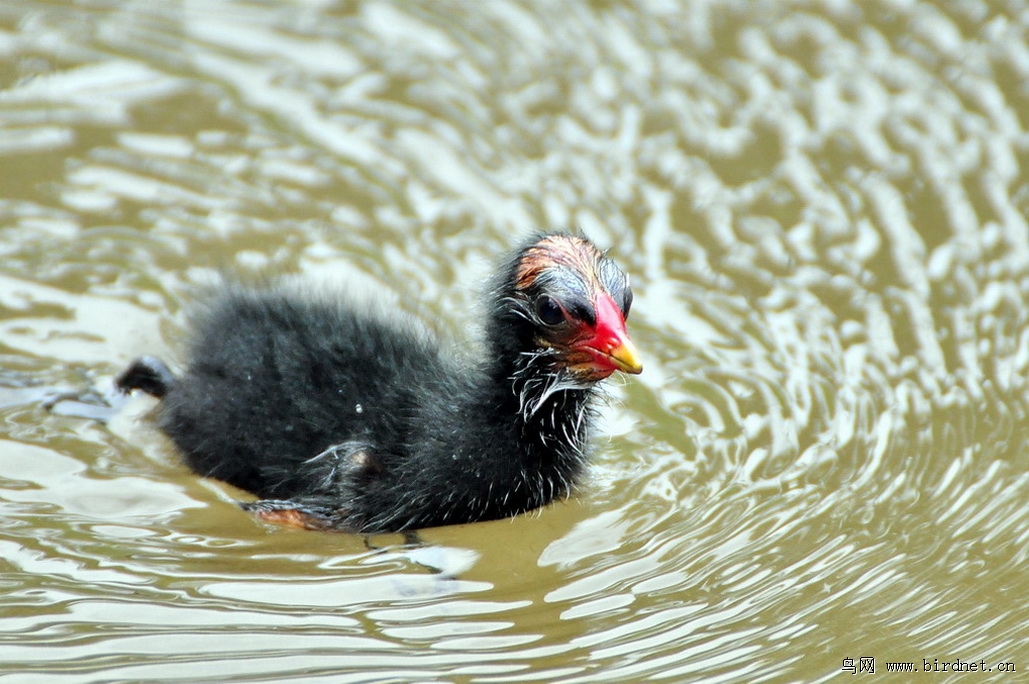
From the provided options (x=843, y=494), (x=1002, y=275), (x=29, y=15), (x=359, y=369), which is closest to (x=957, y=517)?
(x=843, y=494)

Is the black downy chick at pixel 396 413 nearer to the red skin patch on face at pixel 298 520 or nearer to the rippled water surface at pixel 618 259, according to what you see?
the red skin patch on face at pixel 298 520

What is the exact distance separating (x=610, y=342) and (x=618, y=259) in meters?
1.71

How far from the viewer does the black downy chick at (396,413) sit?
4.73m

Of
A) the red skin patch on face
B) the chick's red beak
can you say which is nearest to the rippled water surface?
the red skin patch on face

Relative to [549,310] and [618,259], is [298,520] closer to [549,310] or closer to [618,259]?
[549,310]

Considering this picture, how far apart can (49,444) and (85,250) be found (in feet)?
4.20

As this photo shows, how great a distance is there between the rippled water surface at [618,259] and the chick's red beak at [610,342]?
2.10ft

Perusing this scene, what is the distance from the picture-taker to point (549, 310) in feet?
15.0

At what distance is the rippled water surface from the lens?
14.0 ft

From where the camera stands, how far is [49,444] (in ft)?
16.8

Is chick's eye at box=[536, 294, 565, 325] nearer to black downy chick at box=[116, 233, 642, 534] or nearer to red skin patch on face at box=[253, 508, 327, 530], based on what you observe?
black downy chick at box=[116, 233, 642, 534]

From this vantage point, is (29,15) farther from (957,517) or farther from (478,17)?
(957,517)

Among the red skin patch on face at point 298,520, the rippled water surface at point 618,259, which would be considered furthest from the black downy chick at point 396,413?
the rippled water surface at point 618,259

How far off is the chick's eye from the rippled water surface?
0.71 m
